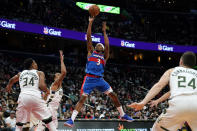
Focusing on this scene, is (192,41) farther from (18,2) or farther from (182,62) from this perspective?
(182,62)

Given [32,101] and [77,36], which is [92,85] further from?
[77,36]

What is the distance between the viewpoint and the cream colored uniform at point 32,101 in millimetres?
6070

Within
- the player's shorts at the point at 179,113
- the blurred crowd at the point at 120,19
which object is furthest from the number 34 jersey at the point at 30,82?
the blurred crowd at the point at 120,19

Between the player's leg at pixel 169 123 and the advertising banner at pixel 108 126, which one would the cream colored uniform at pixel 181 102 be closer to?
the player's leg at pixel 169 123

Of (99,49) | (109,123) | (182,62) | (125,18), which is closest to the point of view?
(182,62)

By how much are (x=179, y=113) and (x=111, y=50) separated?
25.9 metres

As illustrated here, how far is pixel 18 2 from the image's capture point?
79.3 feet

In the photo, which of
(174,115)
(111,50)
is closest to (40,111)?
(174,115)

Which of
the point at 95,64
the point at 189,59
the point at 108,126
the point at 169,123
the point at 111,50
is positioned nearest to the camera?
the point at 169,123

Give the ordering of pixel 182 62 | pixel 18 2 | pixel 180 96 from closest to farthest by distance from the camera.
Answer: pixel 180 96 < pixel 182 62 < pixel 18 2

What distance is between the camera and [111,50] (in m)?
29.8

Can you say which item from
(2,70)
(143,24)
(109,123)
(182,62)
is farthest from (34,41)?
(182,62)

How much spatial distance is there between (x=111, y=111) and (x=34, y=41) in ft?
38.1

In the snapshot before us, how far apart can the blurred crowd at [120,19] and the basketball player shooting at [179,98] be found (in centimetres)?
1686
